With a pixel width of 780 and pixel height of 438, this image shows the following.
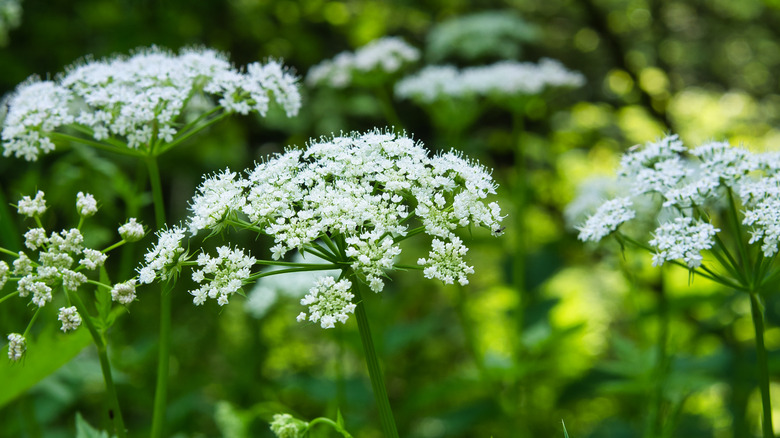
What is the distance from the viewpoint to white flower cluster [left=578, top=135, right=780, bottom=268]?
2.83 meters

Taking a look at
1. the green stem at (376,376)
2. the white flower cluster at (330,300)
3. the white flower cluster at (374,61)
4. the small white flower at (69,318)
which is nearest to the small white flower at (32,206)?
the small white flower at (69,318)

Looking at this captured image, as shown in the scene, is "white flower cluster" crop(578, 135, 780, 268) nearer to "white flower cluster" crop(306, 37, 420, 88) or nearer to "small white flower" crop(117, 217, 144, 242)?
"small white flower" crop(117, 217, 144, 242)

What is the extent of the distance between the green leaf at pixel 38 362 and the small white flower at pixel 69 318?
2.66 feet

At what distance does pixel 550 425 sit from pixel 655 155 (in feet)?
16.5

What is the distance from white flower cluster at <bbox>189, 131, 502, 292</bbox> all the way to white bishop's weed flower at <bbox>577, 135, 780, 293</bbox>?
820mm

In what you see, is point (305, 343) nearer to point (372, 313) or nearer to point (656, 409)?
point (372, 313)

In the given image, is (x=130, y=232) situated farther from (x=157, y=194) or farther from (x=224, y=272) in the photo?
(x=157, y=194)

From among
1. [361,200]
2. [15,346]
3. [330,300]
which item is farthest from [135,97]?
[330,300]

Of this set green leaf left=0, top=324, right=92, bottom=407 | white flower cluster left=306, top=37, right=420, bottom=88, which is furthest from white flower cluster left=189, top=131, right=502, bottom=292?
white flower cluster left=306, top=37, right=420, bottom=88

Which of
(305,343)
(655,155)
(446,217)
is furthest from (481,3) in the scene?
(446,217)

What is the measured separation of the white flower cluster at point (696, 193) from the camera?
2.83 m

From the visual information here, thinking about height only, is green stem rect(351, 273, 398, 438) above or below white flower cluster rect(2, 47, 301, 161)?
below

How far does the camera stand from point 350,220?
247 cm

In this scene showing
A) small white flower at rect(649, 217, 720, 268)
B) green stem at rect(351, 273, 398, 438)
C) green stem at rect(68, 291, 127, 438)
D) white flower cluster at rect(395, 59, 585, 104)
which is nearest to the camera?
green stem at rect(351, 273, 398, 438)
